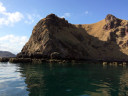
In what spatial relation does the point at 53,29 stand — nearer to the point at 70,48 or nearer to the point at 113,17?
the point at 70,48

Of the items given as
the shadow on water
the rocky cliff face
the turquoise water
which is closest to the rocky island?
the rocky cliff face

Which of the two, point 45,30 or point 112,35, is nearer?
point 45,30

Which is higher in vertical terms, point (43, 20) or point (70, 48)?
point (43, 20)

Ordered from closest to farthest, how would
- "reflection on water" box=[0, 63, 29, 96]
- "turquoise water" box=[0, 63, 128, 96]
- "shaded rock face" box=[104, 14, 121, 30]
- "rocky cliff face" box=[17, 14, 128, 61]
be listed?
"reflection on water" box=[0, 63, 29, 96] → "turquoise water" box=[0, 63, 128, 96] → "rocky cliff face" box=[17, 14, 128, 61] → "shaded rock face" box=[104, 14, 121, 30]

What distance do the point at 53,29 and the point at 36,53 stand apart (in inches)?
1058

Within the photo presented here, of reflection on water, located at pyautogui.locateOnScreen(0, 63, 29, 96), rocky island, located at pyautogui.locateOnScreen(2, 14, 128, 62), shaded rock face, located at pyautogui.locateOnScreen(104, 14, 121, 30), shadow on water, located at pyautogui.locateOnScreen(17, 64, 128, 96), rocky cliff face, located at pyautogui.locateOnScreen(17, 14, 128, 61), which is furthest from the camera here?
shaded rock face, located at pyautogui.locateOnScreen(104, 14, 121, 30)

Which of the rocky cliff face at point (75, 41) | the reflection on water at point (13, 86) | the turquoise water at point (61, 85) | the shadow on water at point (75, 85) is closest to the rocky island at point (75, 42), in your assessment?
the rocky cliff face at point (75, 41)

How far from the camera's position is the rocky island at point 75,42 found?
8575 cm

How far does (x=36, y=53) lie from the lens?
274 ft

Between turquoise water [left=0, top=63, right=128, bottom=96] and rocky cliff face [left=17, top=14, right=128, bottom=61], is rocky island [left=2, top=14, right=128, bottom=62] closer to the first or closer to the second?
rocky cliff face [left=17, top=14, right=128, bottom=61]

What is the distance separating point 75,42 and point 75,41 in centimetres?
191

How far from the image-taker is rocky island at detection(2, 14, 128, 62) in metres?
85.8

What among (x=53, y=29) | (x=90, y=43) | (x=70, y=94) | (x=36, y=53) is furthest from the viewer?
(x=90, y=43)

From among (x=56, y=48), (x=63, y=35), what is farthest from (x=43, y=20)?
(x=56, y=48)
